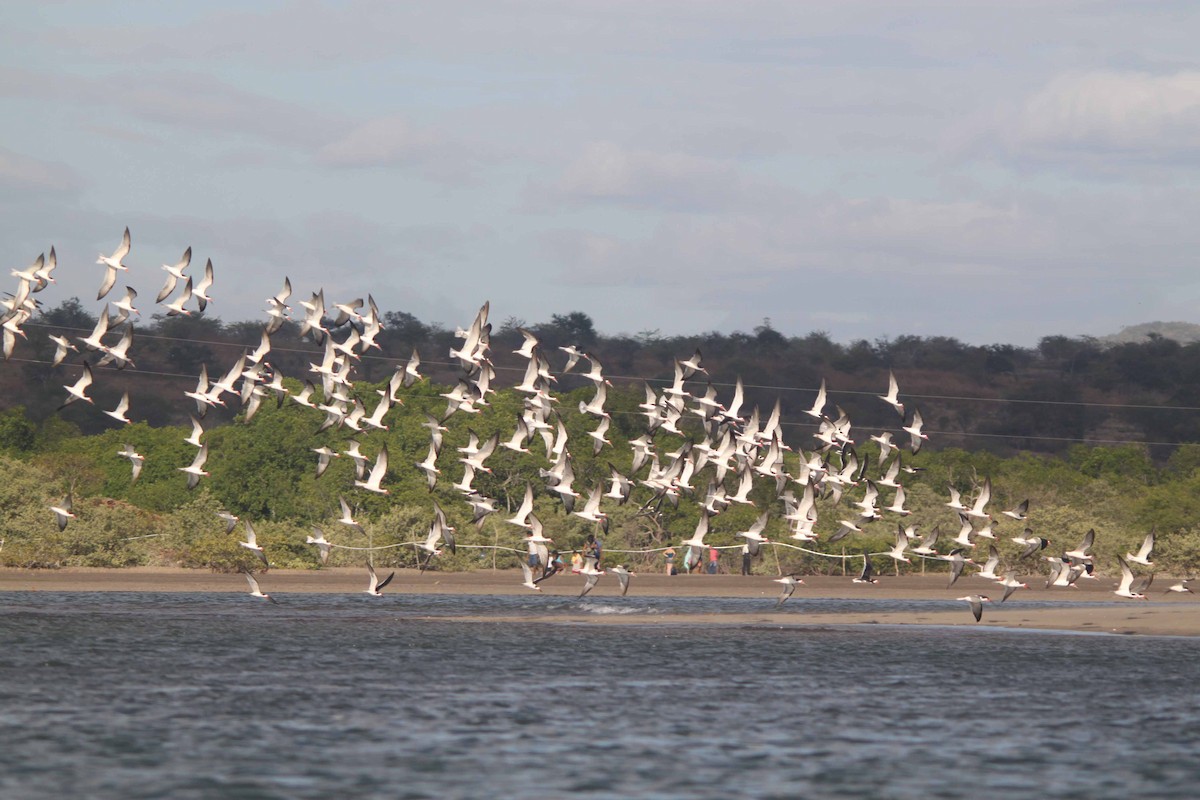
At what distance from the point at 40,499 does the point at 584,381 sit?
83694mm

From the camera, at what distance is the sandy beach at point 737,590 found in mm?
56094

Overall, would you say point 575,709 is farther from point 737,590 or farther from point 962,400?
point 962,400

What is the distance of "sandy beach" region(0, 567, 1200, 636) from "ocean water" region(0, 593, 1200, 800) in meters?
2.82

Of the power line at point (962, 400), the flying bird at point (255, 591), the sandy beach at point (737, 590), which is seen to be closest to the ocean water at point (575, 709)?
the flying bird at point (255, 591)

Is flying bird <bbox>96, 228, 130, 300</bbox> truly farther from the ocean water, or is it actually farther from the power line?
the power line

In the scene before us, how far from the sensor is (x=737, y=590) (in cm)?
6800

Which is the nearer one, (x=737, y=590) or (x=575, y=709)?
(x=575, y=709)

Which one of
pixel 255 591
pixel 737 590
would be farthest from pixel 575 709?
pixel 737 590

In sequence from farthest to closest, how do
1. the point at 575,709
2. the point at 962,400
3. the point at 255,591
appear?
the point at 962,400, the point at 255,591, the point at 575,709

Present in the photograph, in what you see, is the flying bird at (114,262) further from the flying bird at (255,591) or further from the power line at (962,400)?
the power line at (962,400)

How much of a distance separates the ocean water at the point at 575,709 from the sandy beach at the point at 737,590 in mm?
2823

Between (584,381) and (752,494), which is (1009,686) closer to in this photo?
(752,494)

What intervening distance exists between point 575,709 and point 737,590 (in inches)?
1342

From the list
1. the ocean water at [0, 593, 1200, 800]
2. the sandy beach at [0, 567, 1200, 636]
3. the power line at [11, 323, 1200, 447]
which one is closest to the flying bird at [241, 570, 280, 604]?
the sandy beach at [0, 567, 1200, 636]
